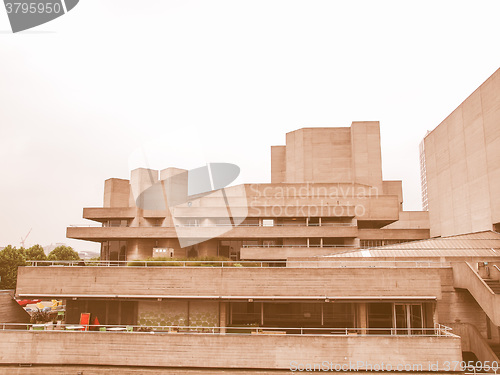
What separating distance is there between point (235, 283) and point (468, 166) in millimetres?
34065

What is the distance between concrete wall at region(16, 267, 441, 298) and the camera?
2320 cm

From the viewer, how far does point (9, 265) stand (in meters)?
66.7

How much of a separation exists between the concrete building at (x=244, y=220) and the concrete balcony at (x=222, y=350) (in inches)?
972

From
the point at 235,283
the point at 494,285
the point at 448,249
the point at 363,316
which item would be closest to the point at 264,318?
the point at 235,283

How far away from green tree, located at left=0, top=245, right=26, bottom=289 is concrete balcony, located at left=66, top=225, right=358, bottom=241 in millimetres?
17929

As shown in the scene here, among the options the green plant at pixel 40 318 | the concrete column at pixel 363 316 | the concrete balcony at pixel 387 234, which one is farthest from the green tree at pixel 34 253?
the concrete column at pixel 363 316

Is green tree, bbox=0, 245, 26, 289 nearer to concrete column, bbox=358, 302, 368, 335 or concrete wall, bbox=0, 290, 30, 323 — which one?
concrete wall, bbox=0, 290, 30, 323

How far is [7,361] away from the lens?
22.6m

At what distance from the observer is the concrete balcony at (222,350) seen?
21297 millimetres

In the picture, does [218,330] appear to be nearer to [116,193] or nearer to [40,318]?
[40,318]

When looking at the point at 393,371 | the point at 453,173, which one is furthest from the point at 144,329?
the point at 453,173

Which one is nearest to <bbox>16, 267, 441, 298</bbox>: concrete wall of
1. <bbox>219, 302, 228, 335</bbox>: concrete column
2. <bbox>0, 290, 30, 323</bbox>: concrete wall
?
<bbox>219, 302, 228, 335</bbox>: concrete column

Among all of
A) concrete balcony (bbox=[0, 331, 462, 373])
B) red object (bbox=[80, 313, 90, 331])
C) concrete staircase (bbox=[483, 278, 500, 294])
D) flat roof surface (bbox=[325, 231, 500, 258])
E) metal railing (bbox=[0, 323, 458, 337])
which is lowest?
concrete balcony (bbox=[0, 331, 462, 373])

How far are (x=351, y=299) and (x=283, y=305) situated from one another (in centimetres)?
408
